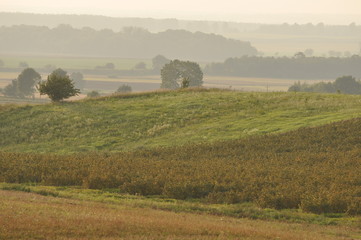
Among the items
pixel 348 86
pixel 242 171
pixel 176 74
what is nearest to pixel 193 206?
pixel 242 171

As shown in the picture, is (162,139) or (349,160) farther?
(162,139)

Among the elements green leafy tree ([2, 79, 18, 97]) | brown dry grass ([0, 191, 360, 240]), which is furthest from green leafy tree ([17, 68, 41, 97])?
brown dry grass ([0, 191, 360, 240])

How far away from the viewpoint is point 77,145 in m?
48.3

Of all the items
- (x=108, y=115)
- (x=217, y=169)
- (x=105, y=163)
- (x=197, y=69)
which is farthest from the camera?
(x=197, y=69)

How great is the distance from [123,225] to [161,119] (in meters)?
36.0

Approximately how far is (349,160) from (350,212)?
9.64 metres

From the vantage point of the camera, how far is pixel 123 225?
18141mm

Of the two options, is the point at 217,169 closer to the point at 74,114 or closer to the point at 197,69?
the point at 74,114

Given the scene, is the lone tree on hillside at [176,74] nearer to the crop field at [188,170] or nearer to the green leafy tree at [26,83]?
the green leafy tree at [26,83]

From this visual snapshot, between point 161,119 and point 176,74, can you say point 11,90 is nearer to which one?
point 176,74

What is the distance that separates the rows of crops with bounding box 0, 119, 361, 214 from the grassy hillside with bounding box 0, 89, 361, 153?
16.4ft

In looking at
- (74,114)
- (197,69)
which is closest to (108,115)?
(74,114)

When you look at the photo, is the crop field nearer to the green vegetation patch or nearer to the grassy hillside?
the green vegetation patch

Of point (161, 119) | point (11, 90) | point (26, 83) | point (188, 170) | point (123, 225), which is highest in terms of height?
point (26, 83)
